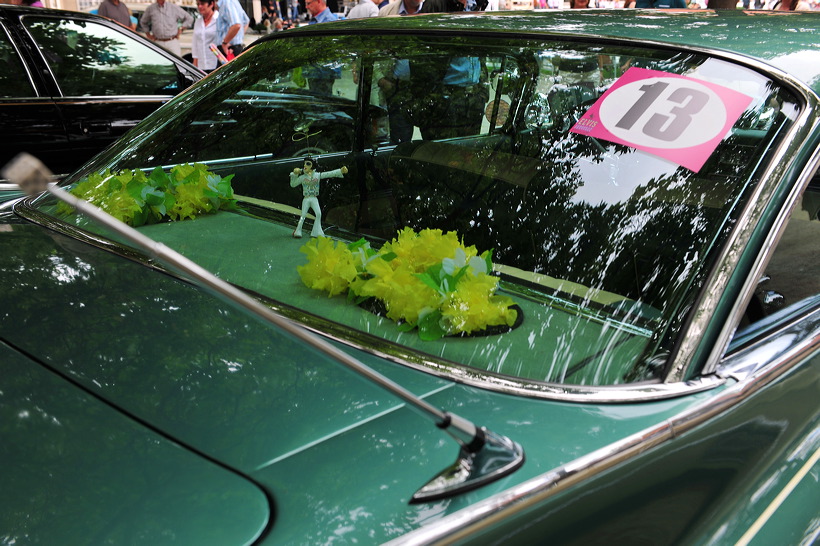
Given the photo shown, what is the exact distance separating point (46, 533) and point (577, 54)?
1507mm

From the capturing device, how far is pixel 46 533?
37.1 inches

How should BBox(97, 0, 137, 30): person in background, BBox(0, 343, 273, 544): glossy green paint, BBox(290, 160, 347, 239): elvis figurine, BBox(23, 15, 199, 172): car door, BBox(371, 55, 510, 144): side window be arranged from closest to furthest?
BBox(0, 343, 273, 544): glossy green paint, BBox(290, 160, 347, 239): elvis figurine, BBox(371, 55, 510, 144): side window, BBox(23, 15, 199, 172): car door, BBox(97, 0, 137, 30): person in background

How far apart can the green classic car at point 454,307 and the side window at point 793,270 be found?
0.5 inches

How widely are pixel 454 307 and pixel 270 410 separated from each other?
466mm

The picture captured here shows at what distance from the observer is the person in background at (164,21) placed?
939 centimetres

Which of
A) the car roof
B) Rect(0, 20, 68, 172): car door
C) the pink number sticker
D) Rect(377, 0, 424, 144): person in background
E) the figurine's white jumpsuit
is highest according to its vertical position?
the car roof

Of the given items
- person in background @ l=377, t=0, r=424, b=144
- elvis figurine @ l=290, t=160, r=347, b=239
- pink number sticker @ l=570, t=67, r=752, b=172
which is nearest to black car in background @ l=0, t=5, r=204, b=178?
person in background @ l=377, t=0, r=424, b=144

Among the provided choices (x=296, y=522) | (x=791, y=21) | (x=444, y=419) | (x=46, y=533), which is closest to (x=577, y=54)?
(x=791, y=21)

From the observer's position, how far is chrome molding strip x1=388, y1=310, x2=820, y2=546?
99 centimetres

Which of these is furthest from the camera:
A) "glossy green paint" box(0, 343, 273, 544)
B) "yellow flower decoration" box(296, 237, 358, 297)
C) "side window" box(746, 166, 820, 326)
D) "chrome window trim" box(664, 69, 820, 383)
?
"side window" box(746, 166, 820, 326)

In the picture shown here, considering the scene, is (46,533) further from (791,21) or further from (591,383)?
(791,21)

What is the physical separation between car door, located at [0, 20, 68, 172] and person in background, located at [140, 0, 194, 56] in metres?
4.65

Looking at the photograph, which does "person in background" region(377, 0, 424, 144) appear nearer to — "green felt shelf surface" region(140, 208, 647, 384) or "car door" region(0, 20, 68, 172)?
"green felt shelf surface" region(140, 208, 647, 384)

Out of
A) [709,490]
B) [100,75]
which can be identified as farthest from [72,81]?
[709,490]
